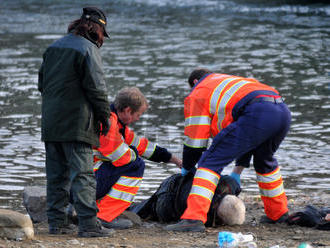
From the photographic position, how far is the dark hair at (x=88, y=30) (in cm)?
586

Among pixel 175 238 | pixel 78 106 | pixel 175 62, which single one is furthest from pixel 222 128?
pixel 175 62

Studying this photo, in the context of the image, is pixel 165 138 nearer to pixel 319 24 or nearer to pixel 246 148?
pixel 246 148

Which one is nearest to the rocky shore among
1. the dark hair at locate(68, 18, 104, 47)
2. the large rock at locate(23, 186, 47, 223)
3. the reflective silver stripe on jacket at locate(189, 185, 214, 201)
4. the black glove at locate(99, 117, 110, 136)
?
the large rock at locate(23, 186, 47, 223)

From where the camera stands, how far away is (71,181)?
5.83 metres

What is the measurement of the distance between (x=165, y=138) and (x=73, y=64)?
5304 mm

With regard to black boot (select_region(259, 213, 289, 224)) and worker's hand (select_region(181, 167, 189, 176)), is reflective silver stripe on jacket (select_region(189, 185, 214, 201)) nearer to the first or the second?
worker's hand (select_region(181, 167, 189, 176))

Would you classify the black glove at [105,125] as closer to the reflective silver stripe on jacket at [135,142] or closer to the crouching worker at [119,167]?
the crouching worker at [119,167]

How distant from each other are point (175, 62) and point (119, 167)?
11.5m

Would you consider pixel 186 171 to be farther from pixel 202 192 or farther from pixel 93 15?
pixel 93 15

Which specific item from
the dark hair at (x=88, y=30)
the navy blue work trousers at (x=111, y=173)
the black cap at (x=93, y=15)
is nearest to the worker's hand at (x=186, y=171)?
the navy blue work trousers at (x=111, y=173)

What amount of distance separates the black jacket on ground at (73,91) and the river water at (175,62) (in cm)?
223

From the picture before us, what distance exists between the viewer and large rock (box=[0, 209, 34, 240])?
5602 millimetres

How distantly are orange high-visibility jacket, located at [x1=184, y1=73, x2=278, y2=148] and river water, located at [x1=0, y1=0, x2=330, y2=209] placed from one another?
184 centimetres

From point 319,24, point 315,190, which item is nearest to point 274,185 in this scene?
point 315,190
